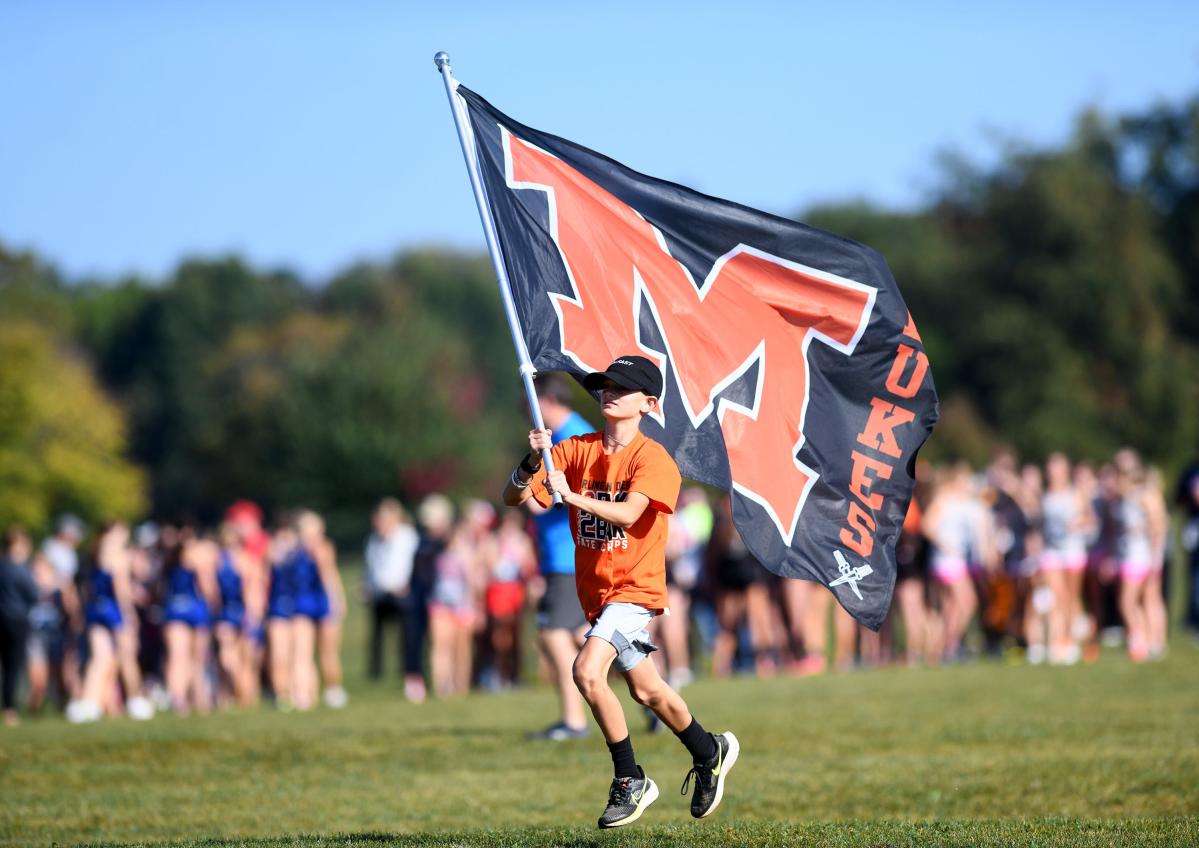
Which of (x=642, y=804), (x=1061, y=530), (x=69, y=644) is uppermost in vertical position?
(x=1061, y=530)

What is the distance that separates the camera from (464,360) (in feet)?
305

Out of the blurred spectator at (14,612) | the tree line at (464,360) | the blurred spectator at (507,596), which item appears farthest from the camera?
the tree line at (464,360)

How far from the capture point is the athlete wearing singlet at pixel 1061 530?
19.1 metres

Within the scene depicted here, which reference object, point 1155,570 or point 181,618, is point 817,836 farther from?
point 1155,570


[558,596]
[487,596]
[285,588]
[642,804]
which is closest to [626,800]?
[642,804]

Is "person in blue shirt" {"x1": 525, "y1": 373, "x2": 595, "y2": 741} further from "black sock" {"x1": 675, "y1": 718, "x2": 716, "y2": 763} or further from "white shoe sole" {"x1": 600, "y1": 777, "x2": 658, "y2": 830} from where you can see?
"white shoe sole" {"x1": 600, "y1": 777, "x2": 658, "y2": 830}

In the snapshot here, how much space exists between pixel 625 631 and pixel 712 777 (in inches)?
34.4

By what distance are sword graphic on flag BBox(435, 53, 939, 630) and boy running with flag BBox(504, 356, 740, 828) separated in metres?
0.63

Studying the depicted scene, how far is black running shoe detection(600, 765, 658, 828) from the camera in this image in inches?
284

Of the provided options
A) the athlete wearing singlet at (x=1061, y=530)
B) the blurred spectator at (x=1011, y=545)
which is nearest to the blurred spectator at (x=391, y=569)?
the blurred spectator at (x=1011, y=545)

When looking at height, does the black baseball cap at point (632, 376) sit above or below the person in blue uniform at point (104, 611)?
above

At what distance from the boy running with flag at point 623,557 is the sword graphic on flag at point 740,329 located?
2.06 feet

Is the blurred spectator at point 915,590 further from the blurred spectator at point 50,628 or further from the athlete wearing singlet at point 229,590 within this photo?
the blurred spectator at point 50,628

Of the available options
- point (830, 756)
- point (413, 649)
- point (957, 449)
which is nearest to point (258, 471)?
point (957, 449)
